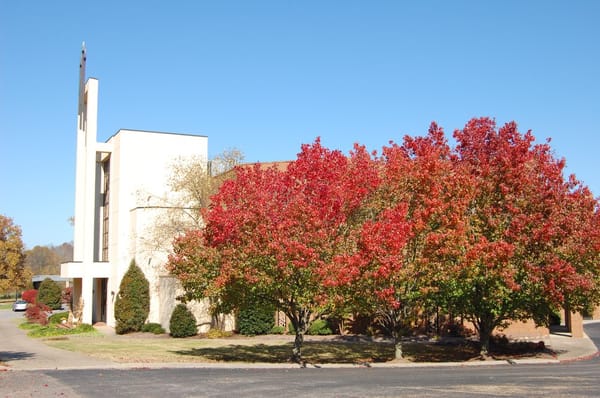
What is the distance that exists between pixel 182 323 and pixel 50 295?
29.8 metres

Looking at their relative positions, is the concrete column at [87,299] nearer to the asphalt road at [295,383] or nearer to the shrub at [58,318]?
the shrub at [58,318]

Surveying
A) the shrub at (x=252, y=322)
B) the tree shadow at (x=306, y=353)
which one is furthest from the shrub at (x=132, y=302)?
the tree shadow at (x=306, y=353)

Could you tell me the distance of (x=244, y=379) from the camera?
16.7 metres

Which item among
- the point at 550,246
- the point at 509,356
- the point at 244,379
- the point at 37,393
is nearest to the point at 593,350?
the point at 509,356

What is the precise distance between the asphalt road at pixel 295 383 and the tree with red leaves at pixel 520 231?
3867 mm

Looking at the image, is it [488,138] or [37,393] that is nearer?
[37,393]

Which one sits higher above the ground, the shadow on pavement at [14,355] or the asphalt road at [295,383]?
the asphalt road at [295,383]

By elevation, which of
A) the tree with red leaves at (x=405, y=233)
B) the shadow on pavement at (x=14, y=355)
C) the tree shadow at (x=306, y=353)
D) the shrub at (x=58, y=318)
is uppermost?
the tree with red leaves at (x=405, y=233)

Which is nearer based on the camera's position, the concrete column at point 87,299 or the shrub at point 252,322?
the shrub at point 252,322

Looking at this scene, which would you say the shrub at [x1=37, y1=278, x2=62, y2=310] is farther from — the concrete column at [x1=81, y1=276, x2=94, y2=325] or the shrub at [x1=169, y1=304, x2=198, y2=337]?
the shrub at [x1=169, y1=304, x2=198, y2=337]

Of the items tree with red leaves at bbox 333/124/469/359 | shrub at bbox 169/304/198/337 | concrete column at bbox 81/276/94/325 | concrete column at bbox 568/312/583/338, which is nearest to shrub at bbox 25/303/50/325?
concrete column at bbox 81/276/94/325

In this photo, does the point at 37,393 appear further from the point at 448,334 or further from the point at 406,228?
the point at 448,334

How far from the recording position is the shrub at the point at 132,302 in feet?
116

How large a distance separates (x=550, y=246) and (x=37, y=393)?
1785 cm
